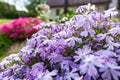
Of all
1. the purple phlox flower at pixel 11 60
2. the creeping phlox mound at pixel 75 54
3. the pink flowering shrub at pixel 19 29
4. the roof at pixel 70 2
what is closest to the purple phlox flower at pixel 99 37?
the creeping phlox mound at pixel 75 54

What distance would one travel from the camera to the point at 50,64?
6.86 feet

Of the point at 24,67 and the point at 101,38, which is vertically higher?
the point at 101,38

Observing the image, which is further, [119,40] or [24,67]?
[24,67]

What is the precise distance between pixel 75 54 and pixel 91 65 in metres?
0.31

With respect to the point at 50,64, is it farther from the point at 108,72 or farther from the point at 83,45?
the point at 108,72

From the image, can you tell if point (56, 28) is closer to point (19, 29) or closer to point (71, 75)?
point (71, 75)

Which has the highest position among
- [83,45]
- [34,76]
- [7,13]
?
[83,45]

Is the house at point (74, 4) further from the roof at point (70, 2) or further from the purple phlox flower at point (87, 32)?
the purple phlox flower at point (87, 32)

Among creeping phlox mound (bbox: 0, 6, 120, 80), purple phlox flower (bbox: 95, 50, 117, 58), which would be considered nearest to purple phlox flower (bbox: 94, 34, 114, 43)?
creeping phlox mound (bbox: 0, 6, 120, 80)

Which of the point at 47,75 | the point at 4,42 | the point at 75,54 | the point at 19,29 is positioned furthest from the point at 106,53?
the point at 19,29

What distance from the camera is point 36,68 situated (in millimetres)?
2053

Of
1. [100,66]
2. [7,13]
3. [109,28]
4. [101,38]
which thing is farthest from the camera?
[7,13]

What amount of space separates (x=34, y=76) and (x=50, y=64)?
0.12 metres

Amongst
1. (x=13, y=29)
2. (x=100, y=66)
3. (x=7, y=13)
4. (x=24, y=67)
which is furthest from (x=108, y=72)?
(x=7, y=13)
